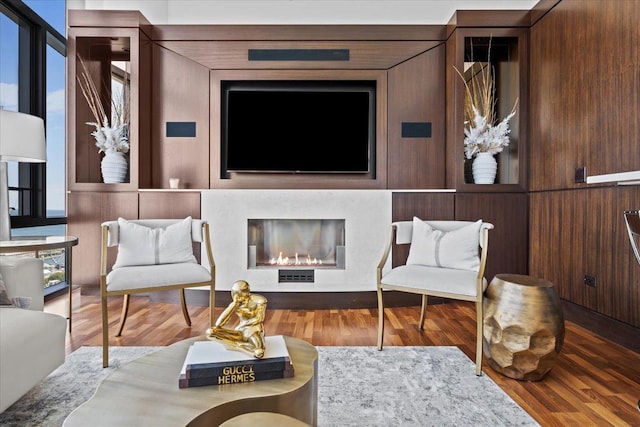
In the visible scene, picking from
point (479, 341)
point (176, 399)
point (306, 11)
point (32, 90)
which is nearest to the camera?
point (176, 399)

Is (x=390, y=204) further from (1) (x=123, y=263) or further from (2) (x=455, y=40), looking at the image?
(1) (x=123, y=263)

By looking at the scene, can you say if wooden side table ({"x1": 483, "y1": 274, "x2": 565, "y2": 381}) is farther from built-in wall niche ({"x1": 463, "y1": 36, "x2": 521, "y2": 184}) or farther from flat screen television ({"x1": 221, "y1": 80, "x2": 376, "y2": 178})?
flat screen television ({"x1": 221, "y1": 80, "x2": 376, "y2": 178})

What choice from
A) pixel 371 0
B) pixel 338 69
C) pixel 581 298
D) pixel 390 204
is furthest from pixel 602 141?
pixel 371 0

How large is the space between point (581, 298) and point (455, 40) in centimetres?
243

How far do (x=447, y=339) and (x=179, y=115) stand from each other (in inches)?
126

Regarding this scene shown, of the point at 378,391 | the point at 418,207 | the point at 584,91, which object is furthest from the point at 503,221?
the point at 378,391

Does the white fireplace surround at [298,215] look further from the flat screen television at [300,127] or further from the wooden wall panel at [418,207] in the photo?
the flat screen television at [300,127]

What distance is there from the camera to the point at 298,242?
3.53 meters

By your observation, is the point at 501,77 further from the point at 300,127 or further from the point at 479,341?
the point at 479,341

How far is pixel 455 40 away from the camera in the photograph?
348 centimetres

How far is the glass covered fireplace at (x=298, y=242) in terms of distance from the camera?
346 centimetres

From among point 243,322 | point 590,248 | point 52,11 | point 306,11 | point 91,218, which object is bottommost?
point 243,322

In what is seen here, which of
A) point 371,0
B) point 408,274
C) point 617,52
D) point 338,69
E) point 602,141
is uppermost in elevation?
point 371,0

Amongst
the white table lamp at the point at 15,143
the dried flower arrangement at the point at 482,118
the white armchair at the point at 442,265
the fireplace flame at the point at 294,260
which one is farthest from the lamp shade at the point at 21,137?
the dried flower arrangement at the point at 482,118
